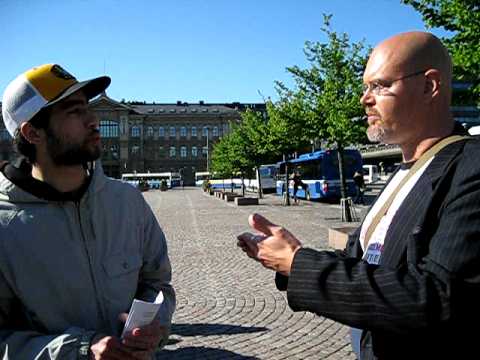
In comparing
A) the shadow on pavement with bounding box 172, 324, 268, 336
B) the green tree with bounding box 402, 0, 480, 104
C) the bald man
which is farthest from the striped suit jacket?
the green tree with bounding box 402, 0, 480, 104

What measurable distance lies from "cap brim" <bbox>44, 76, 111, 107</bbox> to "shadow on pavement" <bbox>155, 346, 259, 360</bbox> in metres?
3.28

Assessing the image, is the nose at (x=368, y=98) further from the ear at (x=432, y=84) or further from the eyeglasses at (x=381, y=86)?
the ear at (x=432, y=84)

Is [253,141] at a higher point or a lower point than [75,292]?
higher

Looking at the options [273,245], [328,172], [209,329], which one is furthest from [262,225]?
[328,172]

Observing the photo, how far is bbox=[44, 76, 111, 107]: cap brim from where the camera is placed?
2.17 m

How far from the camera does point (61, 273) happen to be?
2.03m

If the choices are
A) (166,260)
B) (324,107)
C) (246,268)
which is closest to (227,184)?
(324,107)

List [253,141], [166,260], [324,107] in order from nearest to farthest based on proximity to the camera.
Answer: [166,260]
[324,107]
[253,141]

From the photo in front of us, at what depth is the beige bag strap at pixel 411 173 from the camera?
1741 mm

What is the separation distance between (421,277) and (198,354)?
4.07 m

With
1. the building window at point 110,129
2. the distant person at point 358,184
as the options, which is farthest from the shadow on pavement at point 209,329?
the building window at point 110,129

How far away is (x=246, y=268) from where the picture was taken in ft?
32.4

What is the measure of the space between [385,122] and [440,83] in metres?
0.22

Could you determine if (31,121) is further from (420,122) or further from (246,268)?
(246,268)
